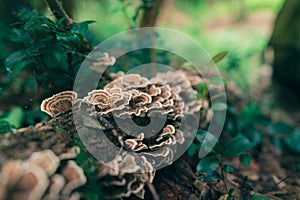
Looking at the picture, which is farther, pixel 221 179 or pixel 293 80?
pixel 293 80

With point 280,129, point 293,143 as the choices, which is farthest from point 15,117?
point 293,143

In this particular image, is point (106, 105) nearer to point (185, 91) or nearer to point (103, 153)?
point (103, 153)

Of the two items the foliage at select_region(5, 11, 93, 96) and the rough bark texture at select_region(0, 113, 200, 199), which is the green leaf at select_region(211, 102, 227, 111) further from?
the foliage at select_region(5, 11, 93, 96)

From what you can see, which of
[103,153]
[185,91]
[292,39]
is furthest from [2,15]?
[292,39]

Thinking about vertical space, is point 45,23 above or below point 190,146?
above

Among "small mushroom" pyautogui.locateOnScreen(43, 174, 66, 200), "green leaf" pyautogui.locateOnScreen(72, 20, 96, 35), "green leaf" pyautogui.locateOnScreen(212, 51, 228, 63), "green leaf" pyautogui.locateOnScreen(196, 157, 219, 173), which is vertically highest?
"green leaf" pyautogui.locateOnScreen(72, 20, 96, 35)

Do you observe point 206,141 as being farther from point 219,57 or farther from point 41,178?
point 41,178

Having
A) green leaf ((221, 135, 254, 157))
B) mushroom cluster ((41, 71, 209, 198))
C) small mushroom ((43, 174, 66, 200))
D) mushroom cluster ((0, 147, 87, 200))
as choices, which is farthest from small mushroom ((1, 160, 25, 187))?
green leaf ((221, 135, 254, 157))
